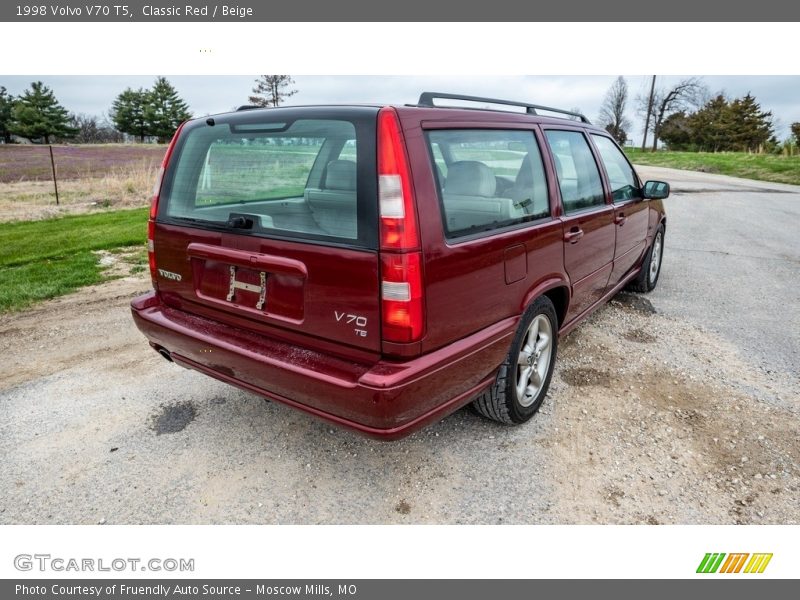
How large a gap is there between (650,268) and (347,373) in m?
4.32

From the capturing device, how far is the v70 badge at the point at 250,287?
2.46 m

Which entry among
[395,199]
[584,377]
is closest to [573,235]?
[584,377]

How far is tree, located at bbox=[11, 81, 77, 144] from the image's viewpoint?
51.6m

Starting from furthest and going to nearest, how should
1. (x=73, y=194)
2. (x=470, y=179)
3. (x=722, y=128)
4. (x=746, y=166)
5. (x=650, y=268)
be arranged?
(x=722, y=128), (x=746, y=166), (x=73, y=194), (x=650, y=268), (x=470, y=179)

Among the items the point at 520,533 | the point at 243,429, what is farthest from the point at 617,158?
the point at 243,429

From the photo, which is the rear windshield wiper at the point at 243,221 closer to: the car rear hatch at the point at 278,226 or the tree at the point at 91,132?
the car rear hatch at the point at 278,226

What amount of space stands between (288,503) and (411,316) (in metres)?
1.09

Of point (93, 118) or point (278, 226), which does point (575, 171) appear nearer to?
point (278, 226)

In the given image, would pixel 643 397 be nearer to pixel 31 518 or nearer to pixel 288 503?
pixel 288 503

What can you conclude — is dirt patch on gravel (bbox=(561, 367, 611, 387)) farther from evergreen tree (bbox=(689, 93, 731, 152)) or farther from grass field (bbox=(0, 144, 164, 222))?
evergreen tree (bbox=(689, 93, 731, 152))

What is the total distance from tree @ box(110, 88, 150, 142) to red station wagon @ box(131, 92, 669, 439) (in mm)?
67356

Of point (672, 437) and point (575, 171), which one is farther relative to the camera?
point (575, 171)

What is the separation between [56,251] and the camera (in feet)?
24.7

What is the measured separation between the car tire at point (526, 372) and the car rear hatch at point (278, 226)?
0.93 meters
